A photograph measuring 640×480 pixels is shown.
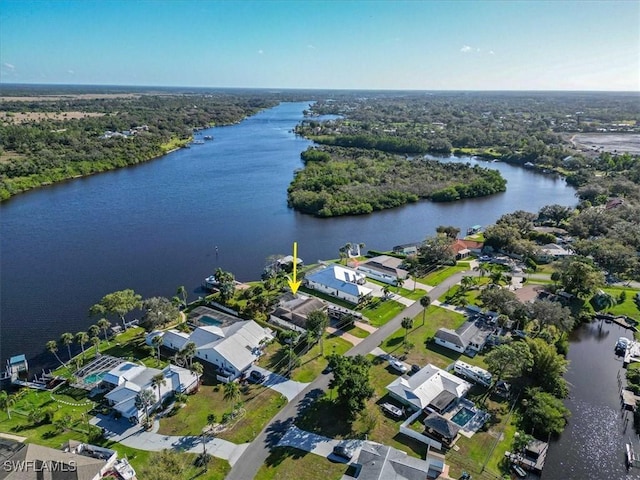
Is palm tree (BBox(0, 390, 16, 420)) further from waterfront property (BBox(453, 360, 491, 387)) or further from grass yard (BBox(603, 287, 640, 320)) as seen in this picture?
grass yard (BBox(603, 287, 640, 320))

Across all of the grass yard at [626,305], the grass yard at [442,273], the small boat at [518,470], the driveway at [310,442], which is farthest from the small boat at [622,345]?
the driveway at [310,442]

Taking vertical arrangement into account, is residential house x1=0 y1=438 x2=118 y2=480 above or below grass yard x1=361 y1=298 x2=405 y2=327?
above

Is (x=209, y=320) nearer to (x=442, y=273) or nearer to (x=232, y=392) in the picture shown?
(x=232, y=392)

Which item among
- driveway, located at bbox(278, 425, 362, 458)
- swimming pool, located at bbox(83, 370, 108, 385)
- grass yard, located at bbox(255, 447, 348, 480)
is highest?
swimming pool, located at bbox(83, 370, 108, 385)

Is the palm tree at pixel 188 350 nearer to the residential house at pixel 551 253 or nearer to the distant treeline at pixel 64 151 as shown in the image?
the residential house at pixel 551 253

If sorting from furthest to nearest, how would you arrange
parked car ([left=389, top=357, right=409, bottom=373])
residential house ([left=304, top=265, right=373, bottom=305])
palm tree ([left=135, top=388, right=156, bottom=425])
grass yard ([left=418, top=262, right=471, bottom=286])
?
grass yard ([left=418, top=262, right=471, bottom=286]) → residential house ([left=304, top=265, right=373, bottom=305]) → parked car ([left=389, top=357, right=409, bottom=373]) → palm tree ([left=135, top=388, right=156, bottom=425])

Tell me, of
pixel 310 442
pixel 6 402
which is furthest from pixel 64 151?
pixel 310 442

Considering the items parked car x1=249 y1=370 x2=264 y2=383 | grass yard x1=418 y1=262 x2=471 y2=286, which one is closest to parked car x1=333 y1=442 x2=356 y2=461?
parked car x1=249 y1=370 x2=264 y2=383
